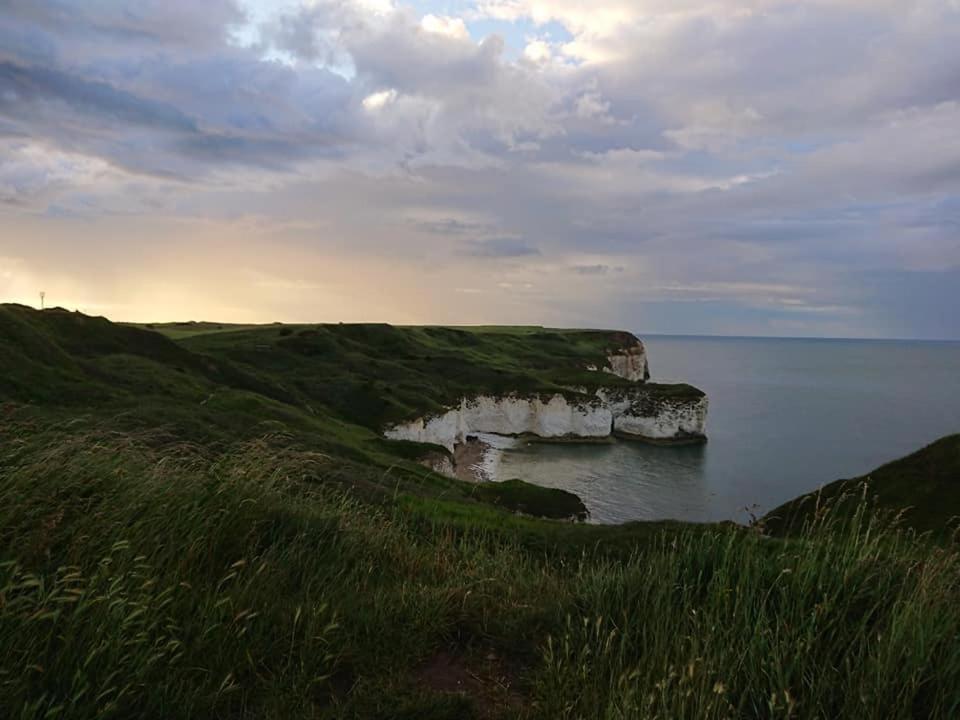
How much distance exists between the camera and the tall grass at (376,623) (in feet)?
14.7

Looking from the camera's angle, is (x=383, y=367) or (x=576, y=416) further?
(x=576, y=416)

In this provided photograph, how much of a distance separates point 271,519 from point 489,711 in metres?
3.88

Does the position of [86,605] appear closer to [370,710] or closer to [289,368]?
[370,710]

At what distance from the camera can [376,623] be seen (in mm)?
5895

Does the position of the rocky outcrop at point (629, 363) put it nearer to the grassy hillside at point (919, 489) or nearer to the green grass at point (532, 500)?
the green grass at point (532, 500)

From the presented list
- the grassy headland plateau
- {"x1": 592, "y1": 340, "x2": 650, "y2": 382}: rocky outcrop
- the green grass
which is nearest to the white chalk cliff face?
the green grass

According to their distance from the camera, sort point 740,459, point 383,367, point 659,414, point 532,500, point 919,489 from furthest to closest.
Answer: point 659,414 < point 383,367 < point 740,459 < point 532,500 < point 919,489

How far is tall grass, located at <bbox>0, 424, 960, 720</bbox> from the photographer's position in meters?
4.48

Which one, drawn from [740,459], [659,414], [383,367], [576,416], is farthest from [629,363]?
[383,367]

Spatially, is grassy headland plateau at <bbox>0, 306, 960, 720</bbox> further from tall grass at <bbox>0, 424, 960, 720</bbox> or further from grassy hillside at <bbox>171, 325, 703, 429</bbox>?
grassy hillside at <bbox>171, 325, 703, 429</bbox>

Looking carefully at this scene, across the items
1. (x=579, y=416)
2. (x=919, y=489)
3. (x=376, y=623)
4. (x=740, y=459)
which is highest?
(x=376, y=623)

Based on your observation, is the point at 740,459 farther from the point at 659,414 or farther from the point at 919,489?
the point at 919,489

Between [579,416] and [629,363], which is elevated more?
[629,363]

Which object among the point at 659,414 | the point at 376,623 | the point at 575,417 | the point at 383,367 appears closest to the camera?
the point at 376,623
